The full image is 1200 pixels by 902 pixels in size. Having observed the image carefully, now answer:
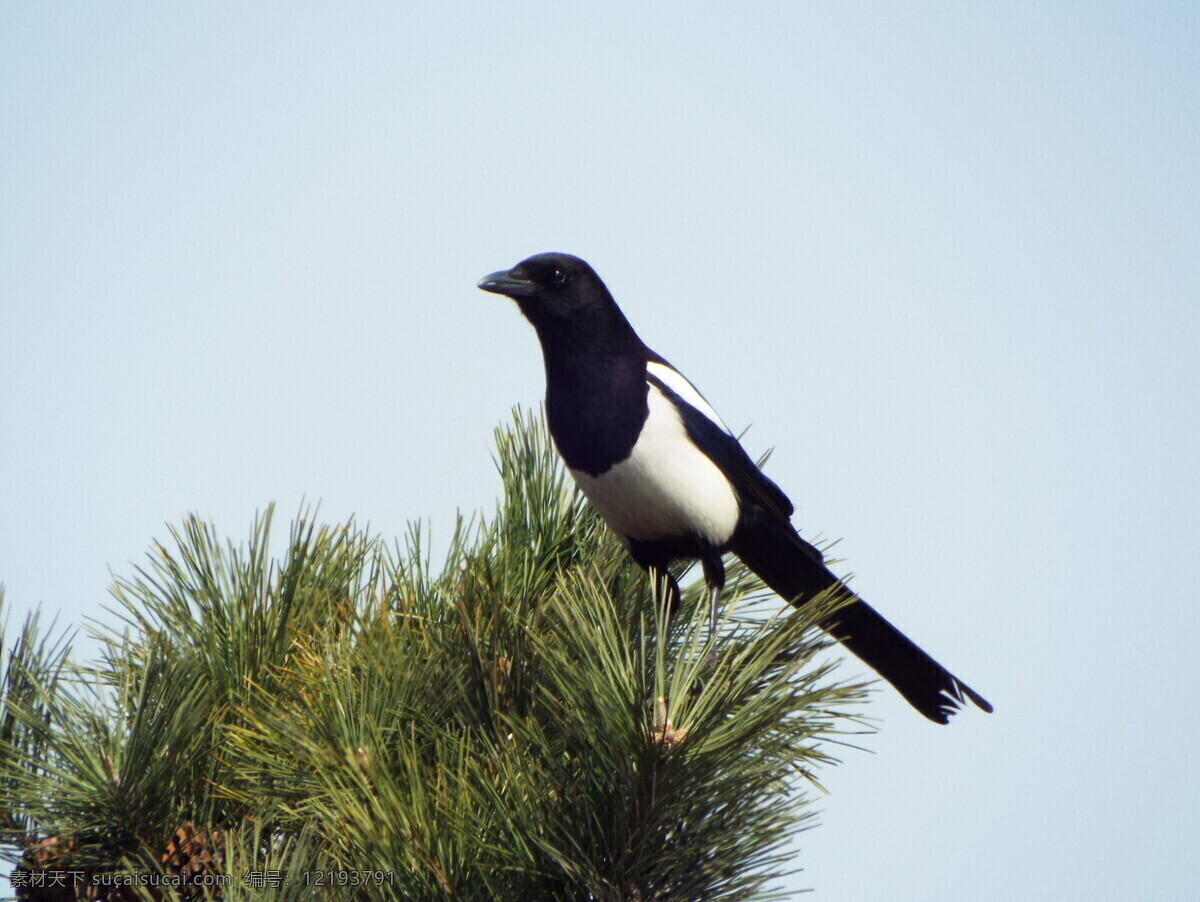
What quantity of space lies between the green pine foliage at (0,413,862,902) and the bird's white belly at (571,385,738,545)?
90 cm

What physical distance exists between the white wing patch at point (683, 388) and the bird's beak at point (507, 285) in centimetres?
38

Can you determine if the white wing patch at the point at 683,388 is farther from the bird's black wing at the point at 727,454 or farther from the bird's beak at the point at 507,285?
the bird's beak at the point at 507,285

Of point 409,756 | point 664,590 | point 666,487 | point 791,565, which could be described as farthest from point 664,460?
point 409,756

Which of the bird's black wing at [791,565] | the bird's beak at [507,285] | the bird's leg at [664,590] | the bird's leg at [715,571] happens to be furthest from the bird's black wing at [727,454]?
the bird's leg at [664,590]

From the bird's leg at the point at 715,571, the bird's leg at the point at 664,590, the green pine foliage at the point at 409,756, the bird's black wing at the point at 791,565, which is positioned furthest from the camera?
the bird's black wing at the point at 791,565

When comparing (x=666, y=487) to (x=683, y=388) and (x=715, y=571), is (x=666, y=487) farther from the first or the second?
(x=683, y=388)

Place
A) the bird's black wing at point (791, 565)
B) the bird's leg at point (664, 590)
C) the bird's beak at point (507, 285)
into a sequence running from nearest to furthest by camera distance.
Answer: the bird's leg at point (664, 590), the bird's black wing at point (791, 565), the bird's beak at point (507, 285)

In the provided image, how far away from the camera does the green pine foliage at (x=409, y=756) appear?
166cm

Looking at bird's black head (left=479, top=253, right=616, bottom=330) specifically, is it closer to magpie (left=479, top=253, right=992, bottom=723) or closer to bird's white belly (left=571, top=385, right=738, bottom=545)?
magpie (left=479, top=253, right=992, bottom=723)

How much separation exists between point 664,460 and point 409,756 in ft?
5.09

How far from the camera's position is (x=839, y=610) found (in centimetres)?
340

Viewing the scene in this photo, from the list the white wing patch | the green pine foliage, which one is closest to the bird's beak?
the white wing patch

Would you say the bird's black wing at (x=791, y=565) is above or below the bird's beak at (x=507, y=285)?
below

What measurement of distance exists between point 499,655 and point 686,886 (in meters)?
0.44
